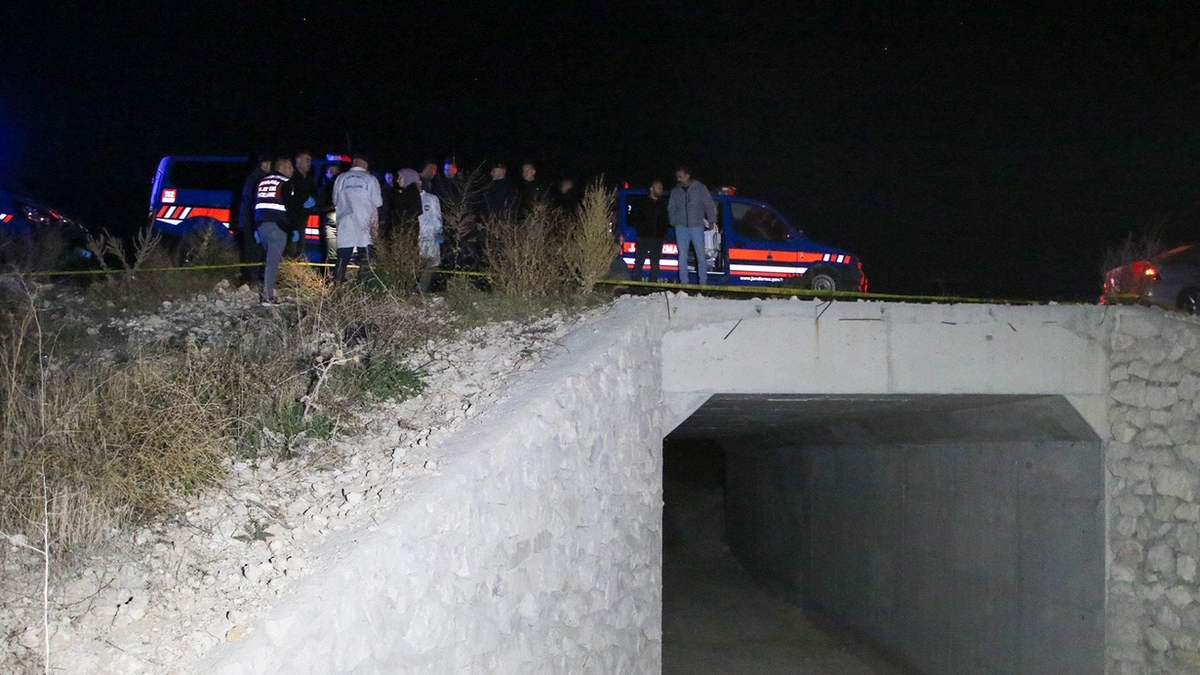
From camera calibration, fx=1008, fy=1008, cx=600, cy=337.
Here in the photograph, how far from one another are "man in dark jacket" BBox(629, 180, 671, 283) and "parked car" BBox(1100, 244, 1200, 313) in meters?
5.38

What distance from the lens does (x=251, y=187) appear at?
9367 mm

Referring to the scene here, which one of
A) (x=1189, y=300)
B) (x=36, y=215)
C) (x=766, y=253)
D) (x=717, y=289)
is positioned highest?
(x=36, y=215)

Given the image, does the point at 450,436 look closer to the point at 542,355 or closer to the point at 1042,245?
the point at 542,355

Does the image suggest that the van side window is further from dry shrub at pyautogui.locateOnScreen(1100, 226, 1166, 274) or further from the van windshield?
the van windshield

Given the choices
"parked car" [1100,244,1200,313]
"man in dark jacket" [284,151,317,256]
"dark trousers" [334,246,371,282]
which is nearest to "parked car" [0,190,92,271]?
"man in dark jacket" [284,151,317,256]

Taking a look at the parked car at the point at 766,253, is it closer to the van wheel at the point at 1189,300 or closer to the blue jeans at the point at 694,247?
the blue jeans at the point at 694,247

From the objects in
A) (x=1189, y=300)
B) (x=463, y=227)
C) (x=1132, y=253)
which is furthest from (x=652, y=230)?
(x=1132, y=253)

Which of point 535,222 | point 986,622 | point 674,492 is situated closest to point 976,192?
point 674,492

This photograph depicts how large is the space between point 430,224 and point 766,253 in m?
5.18

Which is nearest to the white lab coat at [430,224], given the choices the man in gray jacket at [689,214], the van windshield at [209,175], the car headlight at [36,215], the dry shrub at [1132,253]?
the man in gray jacket at [689,214]

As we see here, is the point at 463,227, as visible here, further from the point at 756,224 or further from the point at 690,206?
the point at 756,224

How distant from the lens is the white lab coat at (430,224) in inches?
370

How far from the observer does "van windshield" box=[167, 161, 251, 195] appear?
13484 millimetres

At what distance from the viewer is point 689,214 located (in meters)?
10.3
